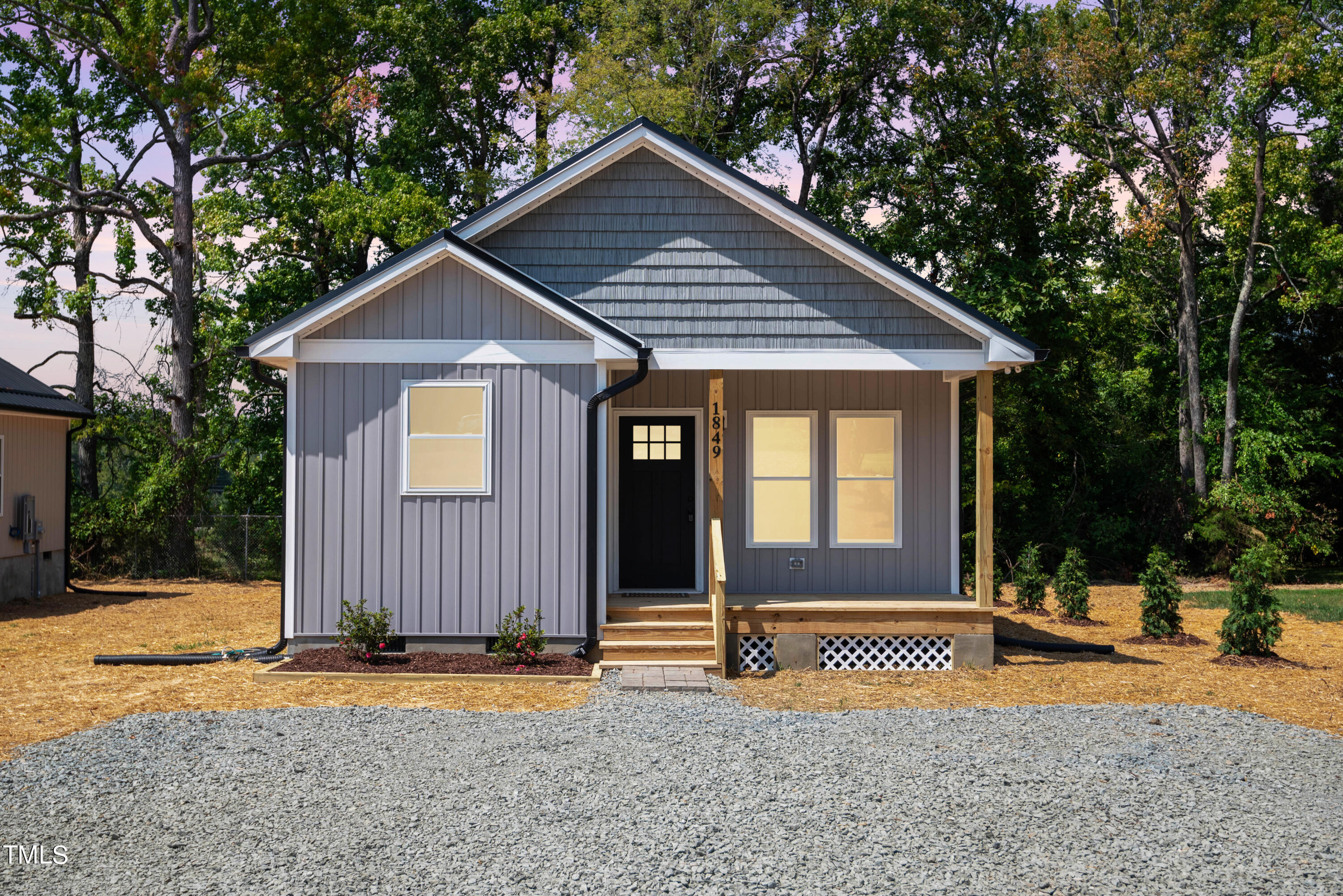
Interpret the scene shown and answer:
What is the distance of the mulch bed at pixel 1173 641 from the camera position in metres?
12.3

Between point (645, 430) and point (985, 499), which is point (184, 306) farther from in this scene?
point (985, 499)

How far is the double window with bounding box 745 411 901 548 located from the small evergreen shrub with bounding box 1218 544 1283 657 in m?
3.72

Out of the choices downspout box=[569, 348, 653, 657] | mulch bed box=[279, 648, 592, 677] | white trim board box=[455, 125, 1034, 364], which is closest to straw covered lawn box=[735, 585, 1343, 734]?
downspout box=[569, 348, 653, 657]

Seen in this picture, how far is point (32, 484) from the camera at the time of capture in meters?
16.0

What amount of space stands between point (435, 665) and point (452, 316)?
3.41 meters

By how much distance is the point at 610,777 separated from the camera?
620 centimetres

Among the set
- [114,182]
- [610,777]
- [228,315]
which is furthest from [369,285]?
[114,182]

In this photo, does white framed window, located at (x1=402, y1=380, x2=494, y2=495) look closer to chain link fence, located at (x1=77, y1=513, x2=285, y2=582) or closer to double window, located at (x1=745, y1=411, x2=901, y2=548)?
double window, located at (x1=745, y1=411, x2=901, y2=548)

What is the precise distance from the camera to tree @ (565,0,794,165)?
76.9 ft

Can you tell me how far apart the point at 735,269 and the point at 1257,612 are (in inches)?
269

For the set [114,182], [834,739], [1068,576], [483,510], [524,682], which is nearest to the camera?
[834,739]

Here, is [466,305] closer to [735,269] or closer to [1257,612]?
[735,269]

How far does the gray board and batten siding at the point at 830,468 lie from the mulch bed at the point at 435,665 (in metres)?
2.60

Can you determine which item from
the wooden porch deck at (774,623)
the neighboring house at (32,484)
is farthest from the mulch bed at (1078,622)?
the neighboring house at (32,484)
